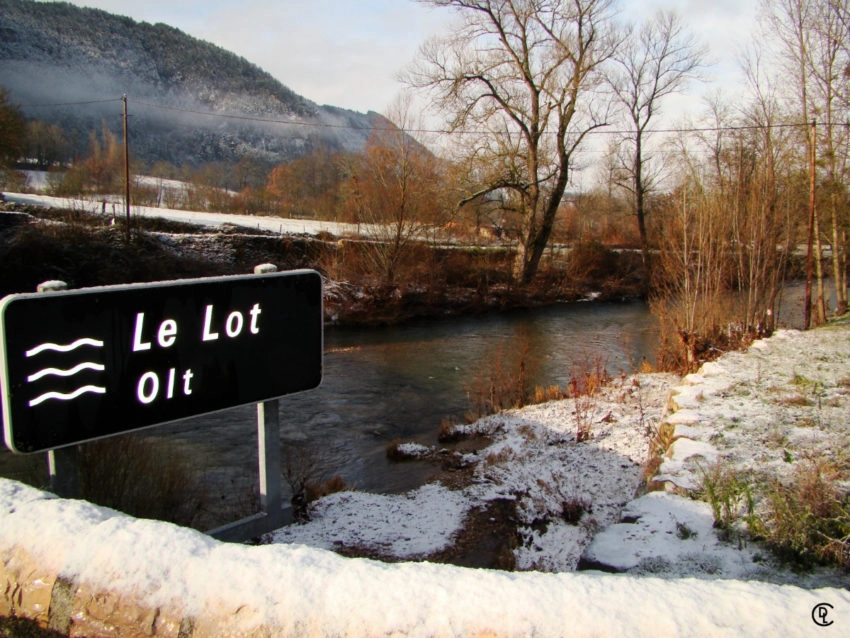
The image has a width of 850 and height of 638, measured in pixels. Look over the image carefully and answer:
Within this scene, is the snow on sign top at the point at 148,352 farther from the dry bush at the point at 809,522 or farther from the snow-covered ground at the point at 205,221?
the snow-covered ground at the point at 205,221

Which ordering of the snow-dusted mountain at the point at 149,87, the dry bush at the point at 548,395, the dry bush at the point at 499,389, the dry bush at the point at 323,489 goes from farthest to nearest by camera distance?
the snow-dusted mountain at the point at 149,87 < the dry bush at the point at 499,389 < the dry bush at the point at 548,395 < the dry bush at the point at 323,489

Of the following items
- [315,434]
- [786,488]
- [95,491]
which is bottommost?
[315,434]

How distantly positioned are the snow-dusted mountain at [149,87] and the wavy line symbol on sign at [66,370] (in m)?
117

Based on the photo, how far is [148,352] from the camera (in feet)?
11.2

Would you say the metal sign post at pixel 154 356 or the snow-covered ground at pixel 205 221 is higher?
the snow-covered ground at pixel 205 221

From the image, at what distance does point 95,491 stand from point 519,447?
5.29 metres

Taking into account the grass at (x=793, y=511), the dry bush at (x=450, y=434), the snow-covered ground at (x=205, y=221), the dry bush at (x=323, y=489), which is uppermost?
the snow-covered ground at (x=205, y=221)

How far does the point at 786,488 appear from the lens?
14.0 feet

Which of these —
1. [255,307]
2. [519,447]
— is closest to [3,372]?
[255,307]

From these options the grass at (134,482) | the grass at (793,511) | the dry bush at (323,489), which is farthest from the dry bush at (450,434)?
the grass at (793,511)

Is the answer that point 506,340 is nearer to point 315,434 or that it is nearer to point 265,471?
point 315,434

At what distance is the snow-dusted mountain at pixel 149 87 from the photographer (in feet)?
412

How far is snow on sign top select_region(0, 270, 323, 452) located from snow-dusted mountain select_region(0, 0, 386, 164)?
383 feet

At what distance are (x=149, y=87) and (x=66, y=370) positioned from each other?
173880 millimetres
